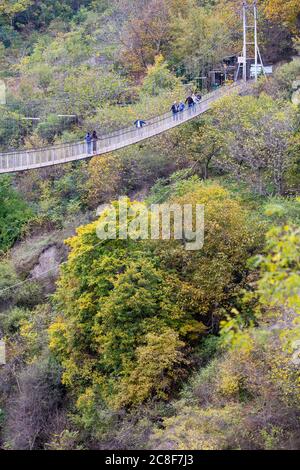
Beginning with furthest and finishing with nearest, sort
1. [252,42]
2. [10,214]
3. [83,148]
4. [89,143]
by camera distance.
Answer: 1. [252,42]
2. [10,214]
3. [83,148]
4. [89,143]

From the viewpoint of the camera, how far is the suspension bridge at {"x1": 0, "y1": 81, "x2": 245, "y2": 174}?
63.5 ft

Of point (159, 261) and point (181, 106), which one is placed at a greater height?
point (181, 106)

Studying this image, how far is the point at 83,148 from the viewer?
65.5 feet

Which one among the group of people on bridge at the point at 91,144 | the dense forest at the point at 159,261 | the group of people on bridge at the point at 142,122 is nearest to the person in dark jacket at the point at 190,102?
the group of people on bridge at the point at 142,122

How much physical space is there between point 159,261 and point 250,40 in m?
16.6

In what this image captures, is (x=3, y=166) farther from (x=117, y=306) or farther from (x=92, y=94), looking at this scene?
(x=92, y=94)

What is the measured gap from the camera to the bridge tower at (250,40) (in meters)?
28.6

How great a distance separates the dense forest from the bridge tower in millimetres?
472

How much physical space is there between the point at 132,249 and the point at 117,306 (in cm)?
181

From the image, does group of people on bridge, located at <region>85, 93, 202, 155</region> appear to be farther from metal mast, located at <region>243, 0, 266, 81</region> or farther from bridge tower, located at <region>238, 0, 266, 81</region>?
bridge tower, located at <region>238, 0, 266, 81</region>

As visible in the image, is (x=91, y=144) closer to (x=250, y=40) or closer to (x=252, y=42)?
(x=252, y=42)

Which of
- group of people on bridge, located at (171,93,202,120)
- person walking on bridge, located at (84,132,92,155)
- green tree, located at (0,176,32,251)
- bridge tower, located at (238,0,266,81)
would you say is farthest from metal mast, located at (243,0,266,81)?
person walking on bridge, located at (84,132,92,155)

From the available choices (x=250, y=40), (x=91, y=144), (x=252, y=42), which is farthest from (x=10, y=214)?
(x=250, y=40)

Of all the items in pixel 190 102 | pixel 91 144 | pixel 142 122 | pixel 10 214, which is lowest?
pixel 10 214
